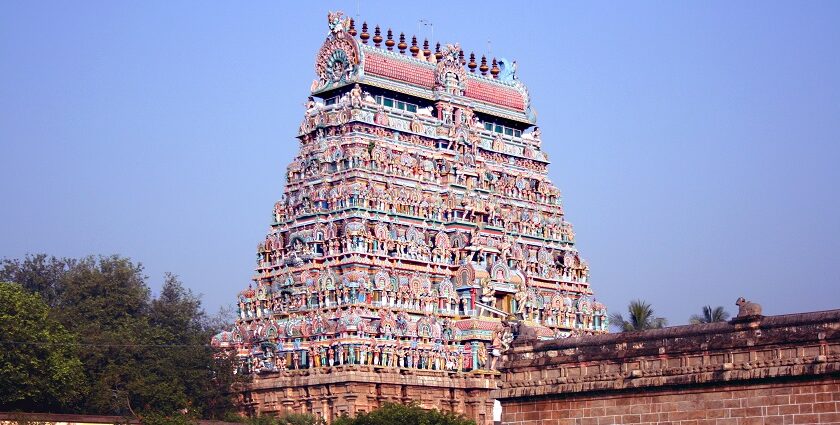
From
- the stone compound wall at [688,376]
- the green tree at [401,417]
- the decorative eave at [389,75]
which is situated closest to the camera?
the stone compound wall at [688,376]

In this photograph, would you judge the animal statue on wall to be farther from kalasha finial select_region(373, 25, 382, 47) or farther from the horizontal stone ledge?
kalasha finial select_region(373, 25, 382, 47)


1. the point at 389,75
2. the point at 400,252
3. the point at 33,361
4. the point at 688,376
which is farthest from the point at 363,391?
the point at 688,376

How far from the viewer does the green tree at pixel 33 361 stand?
255 feet

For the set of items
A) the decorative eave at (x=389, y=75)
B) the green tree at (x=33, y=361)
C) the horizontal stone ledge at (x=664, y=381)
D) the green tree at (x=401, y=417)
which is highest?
the decorative eave at (x=389, y=75)

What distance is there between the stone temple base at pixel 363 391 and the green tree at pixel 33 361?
1157cm

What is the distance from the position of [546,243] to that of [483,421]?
14.3m

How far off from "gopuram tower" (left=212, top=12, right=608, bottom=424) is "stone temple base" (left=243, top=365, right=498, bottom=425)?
8 cm

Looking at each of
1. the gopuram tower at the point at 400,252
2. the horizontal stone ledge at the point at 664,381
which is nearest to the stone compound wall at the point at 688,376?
the horizontal stone ledge at the point at 664,381

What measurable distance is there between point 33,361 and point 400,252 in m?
21.4

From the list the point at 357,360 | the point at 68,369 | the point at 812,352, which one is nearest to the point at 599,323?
the point at 357,360

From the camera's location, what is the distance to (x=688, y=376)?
4444 centimetres

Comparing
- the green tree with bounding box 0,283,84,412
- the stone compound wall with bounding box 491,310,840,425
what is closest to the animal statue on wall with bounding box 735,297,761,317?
the stone compound wall with bounding box 491,310,840,425

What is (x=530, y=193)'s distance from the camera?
9931cm

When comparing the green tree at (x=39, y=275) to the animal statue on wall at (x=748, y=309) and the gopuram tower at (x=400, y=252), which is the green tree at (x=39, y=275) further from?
the animal statue on wall at (x=748, y=309)
